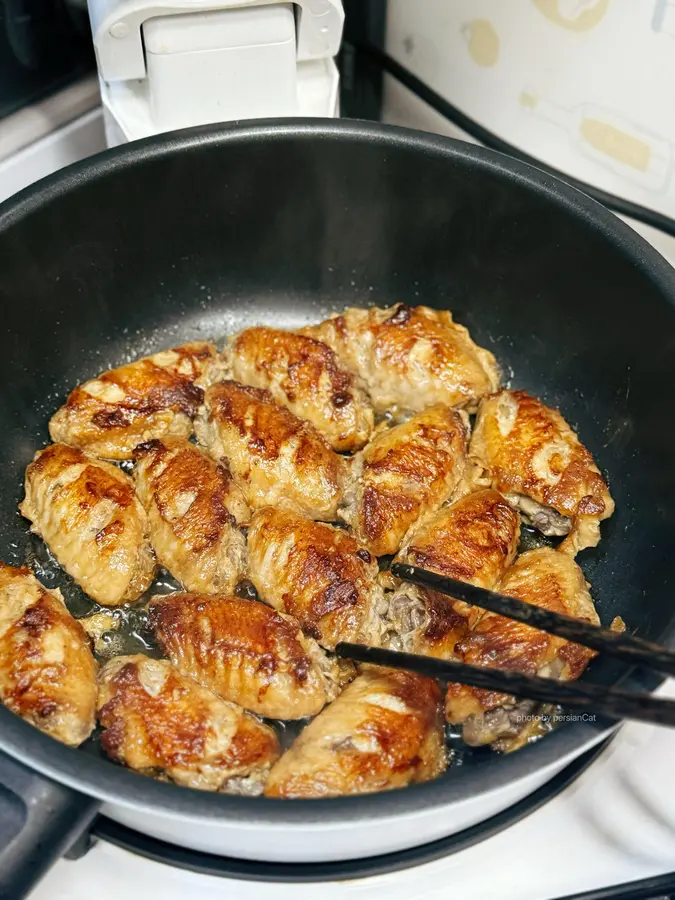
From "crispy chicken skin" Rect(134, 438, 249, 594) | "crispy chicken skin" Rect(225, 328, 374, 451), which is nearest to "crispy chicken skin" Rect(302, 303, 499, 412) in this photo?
"crispy chicken skin" Rect(225, 328, 374, 451)

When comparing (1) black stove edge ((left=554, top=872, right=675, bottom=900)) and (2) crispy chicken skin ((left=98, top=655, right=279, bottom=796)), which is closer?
(1) black stove edge ((left=554, top=872, right=675, bottom=900))

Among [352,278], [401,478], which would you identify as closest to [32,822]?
[401,478]

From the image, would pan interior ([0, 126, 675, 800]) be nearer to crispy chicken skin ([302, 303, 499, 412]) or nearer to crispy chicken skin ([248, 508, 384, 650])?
crispy chicken skin ([302, 303, 499, 412])

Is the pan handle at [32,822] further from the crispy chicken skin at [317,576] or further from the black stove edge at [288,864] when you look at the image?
the crispy chicken skin at [317,576]

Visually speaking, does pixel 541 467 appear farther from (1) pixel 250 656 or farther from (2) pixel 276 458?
(1) pixel 250 656

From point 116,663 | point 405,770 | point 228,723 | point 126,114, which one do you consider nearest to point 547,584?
point 405,770

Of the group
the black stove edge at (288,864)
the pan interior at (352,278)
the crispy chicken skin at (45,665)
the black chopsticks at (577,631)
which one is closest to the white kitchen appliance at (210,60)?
the pan interior at (352,278)
